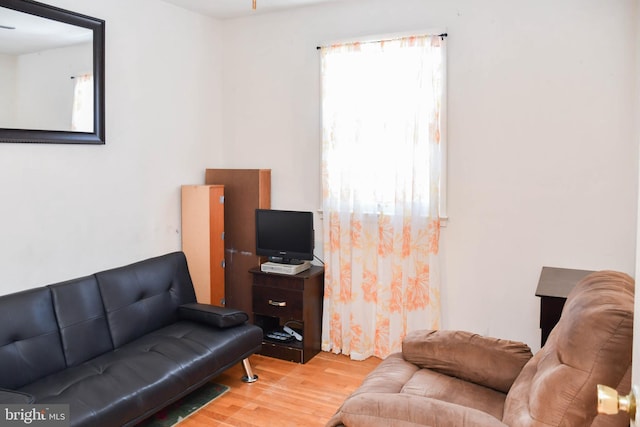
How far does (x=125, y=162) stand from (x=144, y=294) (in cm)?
97

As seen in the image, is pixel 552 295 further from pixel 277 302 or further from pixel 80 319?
pixel 80 319

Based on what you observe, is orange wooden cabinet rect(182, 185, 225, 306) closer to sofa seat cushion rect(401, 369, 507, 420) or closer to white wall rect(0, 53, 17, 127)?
white wall rect(0, 53, 17, 127)

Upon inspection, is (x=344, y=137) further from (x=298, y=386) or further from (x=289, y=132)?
(x=298, y=386)

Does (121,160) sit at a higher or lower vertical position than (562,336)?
higher

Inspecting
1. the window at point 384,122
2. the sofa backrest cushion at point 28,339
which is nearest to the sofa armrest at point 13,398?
the sofa backrest cushion at point 28,339

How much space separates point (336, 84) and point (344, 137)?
42cm

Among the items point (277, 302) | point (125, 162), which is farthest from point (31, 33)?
point (277, 302)

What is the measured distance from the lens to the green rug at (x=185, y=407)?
2.86 meters

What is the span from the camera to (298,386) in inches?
133

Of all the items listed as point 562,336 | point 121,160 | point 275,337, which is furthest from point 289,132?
point 562,336

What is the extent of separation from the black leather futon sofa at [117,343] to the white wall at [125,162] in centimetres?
28

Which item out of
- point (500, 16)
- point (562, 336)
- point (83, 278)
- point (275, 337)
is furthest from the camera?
point (275, 337)

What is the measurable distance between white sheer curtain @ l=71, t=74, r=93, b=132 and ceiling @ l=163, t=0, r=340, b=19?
1.06m

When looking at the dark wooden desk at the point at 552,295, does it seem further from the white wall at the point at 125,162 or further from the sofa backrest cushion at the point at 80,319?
the white wall at the point at 125,162
